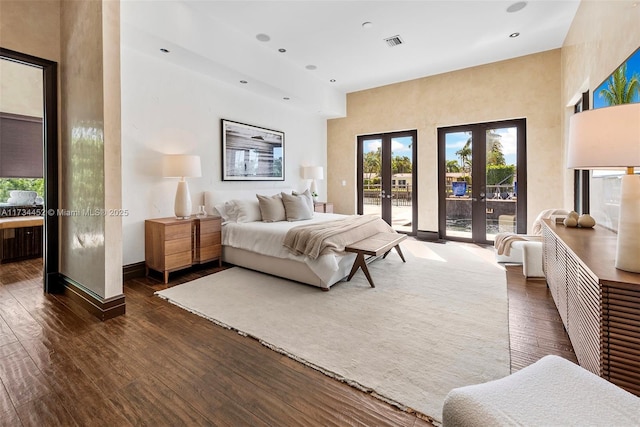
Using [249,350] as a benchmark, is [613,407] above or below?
above

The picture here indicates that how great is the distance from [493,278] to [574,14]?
3465 millimetres

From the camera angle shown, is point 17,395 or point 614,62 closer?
point 17,395

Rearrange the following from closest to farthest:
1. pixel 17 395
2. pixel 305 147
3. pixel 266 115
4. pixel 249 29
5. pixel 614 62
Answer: pixel 17 395, pixel 614 62, pixel 249 29, pixel 266 115, pixel 305 147

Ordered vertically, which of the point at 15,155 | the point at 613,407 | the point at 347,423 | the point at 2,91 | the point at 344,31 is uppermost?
the point at 344,31

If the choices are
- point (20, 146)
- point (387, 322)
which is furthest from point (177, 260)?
point (20, 146)

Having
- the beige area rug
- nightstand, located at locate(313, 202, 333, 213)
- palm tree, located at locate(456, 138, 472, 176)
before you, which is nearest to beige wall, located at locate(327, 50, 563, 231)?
palm tree, located at locate(456, 138, 472, 176)

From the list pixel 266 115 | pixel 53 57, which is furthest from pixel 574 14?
pixel 53 57

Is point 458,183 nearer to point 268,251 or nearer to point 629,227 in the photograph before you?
point 268,251

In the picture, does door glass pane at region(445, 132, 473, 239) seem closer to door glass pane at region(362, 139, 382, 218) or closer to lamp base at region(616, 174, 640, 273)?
door glass pane at region(362, 139, 382, 218)

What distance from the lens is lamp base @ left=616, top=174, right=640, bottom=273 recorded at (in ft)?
4.55

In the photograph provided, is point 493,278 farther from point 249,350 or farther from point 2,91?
point 2,91

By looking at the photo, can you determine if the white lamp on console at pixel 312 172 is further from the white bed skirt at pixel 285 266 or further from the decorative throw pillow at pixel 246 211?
the white bed skirt at pixel 285 266

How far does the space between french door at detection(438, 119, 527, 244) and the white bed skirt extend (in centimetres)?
317

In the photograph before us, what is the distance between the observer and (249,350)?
2104 mm
